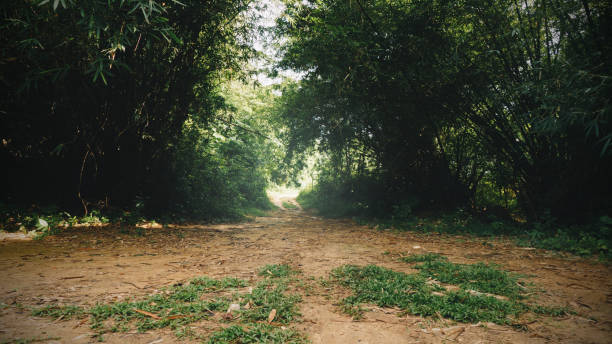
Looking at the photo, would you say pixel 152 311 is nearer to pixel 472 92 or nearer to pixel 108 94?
pixel 108 94

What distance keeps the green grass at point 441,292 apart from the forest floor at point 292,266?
3.6 inches

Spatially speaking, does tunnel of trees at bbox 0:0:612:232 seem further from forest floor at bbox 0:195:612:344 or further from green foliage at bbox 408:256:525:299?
green foliage at bbox 408:256:525:299

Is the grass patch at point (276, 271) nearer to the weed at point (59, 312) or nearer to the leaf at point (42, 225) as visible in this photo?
the weed at point (59, 312)

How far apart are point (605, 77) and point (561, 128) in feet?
3.33

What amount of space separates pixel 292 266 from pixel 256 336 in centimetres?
171

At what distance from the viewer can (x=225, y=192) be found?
922cm

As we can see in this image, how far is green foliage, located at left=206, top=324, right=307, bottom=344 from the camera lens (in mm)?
1636

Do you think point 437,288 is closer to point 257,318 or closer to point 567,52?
point 257,318

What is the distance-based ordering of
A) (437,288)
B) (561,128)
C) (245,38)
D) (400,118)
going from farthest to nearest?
(400,118)
(245,38)
(561,128)
(437,288)

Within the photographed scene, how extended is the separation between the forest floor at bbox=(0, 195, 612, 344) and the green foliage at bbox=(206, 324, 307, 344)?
116 mm

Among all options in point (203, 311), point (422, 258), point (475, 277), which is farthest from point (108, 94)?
point (475, 277)

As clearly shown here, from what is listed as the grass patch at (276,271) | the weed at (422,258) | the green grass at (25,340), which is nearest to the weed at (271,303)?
the grass patch at (276,271)

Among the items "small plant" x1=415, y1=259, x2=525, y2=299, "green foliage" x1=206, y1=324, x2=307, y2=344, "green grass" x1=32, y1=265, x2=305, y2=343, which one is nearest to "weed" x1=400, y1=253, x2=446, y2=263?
"small plant" x1=415, y1=259, x2=525, y2=299

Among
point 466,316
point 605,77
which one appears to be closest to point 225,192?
point 466,316
